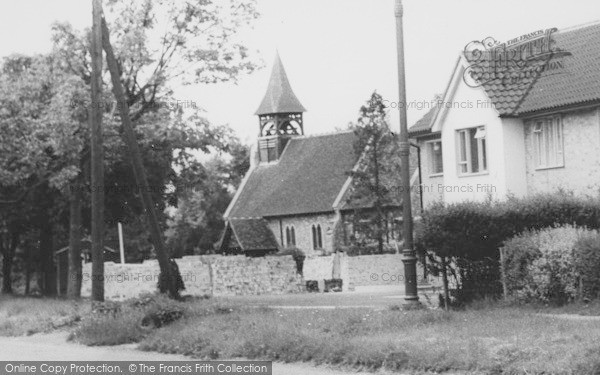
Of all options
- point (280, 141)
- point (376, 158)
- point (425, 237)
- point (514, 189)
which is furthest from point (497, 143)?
point (280, 141)

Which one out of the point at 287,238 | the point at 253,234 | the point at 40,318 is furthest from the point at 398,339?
the point at 287,238

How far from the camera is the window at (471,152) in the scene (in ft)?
122

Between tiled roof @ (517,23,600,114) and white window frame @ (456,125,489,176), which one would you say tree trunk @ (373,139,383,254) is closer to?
white window frame @ (456,125,489,176)

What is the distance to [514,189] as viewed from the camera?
118ft

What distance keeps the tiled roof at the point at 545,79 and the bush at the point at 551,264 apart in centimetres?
1212

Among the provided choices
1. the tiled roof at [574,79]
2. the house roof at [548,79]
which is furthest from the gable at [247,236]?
the tiled roof at [574,79]

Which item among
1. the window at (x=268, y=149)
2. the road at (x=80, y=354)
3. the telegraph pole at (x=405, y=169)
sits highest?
the window at (x=268, y=149)

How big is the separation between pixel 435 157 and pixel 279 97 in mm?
51259

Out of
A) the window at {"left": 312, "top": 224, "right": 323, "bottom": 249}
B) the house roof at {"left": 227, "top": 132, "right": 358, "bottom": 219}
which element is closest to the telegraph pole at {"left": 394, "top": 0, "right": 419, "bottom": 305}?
the house roof at {"left": 227, "top": 132, "right": 358, "bottom": 219}

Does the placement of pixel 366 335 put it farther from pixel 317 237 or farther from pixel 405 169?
pixel 317 237

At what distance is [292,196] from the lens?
81188 mm

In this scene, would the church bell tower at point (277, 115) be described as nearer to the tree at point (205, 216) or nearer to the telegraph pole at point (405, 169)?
the tree at point (205, 216)

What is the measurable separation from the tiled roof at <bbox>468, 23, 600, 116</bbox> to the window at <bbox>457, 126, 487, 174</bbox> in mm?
1587

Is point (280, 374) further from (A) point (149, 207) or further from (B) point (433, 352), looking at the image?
(A) point (149, 207)
